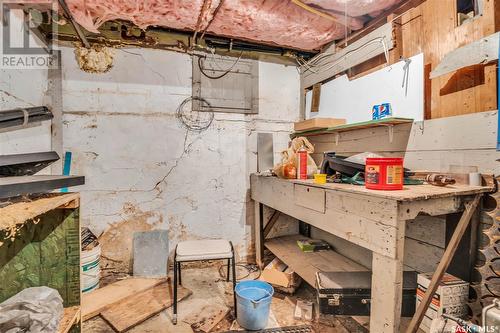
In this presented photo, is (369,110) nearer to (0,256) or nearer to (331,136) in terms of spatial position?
(331,136)

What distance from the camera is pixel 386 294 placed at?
1.15m

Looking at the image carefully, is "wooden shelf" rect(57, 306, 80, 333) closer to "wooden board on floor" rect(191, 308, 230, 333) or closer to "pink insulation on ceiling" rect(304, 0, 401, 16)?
"wooden board on floor" rect(191, 308, 230, 333)

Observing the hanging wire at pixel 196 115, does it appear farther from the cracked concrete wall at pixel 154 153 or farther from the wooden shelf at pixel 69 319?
the wooden shelf at pixel 69 319

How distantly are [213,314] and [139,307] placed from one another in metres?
0.56

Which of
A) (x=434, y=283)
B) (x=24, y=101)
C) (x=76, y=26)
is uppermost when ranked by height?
(x=76, y=26)

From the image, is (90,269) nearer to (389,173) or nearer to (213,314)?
(213,314)

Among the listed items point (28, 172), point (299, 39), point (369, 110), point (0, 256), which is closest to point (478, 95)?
point (369, 110)

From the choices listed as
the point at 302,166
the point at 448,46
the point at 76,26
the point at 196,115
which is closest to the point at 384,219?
the point at 302,166

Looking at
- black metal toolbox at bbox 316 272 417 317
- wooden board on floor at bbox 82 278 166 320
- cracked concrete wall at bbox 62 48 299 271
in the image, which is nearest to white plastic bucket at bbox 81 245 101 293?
wooden board on floor at bbox 82 278 166 320

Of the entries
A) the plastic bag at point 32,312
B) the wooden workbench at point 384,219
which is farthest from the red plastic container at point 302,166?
the plastic bag at point 32,312

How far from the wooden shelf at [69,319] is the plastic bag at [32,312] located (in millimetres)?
33

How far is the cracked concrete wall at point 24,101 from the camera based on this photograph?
5.94ft

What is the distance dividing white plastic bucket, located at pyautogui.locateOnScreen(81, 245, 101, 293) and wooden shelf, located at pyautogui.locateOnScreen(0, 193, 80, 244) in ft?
4.11

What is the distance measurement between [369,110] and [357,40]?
25.9 inches
